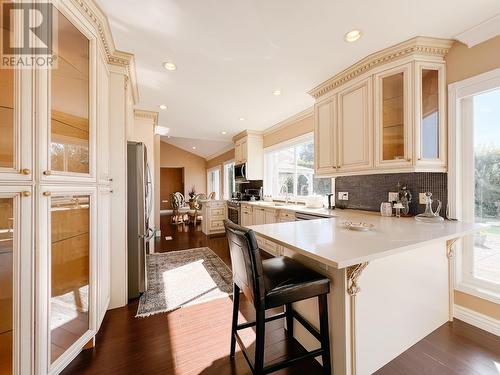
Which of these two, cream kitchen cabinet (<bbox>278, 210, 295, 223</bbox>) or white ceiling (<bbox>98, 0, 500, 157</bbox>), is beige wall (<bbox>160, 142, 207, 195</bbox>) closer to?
white ceiling (<bbox>98, 0, 500, 157</bbox>)

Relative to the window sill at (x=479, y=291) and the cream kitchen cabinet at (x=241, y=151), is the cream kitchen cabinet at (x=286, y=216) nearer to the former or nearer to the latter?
the window sill at (x=479, y=291)

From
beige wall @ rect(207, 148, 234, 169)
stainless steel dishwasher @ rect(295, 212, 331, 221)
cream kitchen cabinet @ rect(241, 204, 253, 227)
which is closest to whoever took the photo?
stainless steel dishwasher @ rect(295, 212, 331, 221)

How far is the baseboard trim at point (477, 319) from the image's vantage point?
1.65 meters

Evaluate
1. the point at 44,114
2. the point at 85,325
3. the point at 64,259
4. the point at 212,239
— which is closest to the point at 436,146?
the point at 44,114

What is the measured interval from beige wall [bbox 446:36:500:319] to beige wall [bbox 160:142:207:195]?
9.72 m

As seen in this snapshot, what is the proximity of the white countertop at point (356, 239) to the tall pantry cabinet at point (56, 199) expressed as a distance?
1.27 m

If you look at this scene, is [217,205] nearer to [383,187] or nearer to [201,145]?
[383,187]

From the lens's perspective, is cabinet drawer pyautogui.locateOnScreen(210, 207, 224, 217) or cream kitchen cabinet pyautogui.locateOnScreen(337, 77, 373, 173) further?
cabinet drawer pyautogui.locateOnScreen(210, 207, 224, 217)

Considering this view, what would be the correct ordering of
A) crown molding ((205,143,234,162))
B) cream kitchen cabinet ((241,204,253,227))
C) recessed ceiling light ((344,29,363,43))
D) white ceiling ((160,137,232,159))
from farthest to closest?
1. white ceiling ((160,137,232,159))
2. crown molding ((205,143,234,162))
3. cream kitchen cabinet ((241,204,253,227))
4. recessed ceiling light ((344,29,363,43))

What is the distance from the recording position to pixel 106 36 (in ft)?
5.74

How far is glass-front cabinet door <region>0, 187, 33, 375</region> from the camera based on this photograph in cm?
99

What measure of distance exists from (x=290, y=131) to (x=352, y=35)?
2.30m

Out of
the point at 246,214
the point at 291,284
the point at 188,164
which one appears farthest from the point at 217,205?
the point at 188,164

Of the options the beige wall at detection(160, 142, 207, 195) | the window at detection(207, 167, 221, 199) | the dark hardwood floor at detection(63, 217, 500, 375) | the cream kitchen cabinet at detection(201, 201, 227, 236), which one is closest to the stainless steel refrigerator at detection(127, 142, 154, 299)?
the dark hardwood floor at detection(63, 217, 500, 375)
